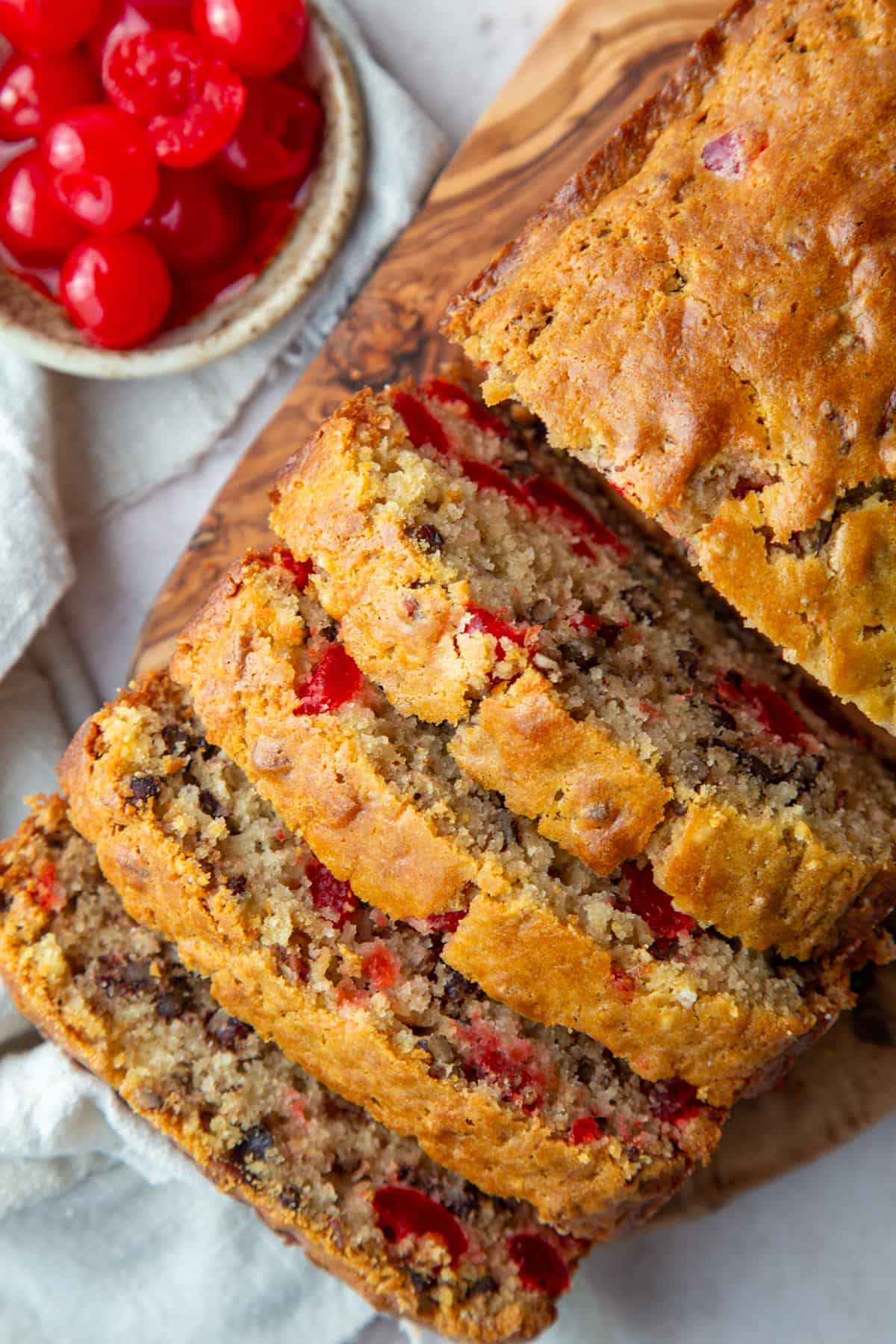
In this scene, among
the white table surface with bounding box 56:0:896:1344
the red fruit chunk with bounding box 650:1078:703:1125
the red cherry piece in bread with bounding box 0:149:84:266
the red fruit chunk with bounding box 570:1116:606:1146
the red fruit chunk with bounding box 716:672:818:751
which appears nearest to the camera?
the red fruit chunk with bounding box 570:1116:606:1146

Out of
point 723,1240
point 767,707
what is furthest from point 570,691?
point 723,1240

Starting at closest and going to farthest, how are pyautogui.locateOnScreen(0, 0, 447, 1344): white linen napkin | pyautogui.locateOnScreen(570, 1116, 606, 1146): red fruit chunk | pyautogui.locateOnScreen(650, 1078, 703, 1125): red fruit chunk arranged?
1. pyautogui.locateOnScreen(570, 1116, 606, 1146): red fruit chunk
2. pyautogui.locateOnScreen(650, 1078, 703, 1125): red fruit chunk
3. pyautogui.locateOnScreen(0, 0, 447, 1344): white linen napkin

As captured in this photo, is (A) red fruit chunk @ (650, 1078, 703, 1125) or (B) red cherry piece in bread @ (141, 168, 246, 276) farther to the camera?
(B) red cherry piece in bread @ (141, 168, 246, 276)

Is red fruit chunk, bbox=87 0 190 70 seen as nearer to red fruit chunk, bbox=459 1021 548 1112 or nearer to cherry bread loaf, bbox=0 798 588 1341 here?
cherry bread loaf, bbox=0 798 588 1341

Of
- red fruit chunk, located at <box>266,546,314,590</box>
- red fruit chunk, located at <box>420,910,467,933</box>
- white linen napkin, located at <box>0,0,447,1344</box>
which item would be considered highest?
red fruit chunk, located at <box>266,546,314,590</box>

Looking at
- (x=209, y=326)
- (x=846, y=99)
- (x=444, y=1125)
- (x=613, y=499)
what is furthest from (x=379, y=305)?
(x=444, y=1125)

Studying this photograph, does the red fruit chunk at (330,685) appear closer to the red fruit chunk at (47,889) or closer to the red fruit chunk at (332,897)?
the red fruit chunk at (332,897)

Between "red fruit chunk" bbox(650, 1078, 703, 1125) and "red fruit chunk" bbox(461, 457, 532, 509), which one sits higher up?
"red fruit chunk" bbox(461, 457, 532, 509)

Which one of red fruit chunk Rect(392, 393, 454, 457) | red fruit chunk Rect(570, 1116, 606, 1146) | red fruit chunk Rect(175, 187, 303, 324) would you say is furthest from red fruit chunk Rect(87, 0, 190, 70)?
red fruit chunk Rect(570, 1116, 606, 1146)

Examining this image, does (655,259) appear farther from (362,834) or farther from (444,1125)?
(444,1125)
